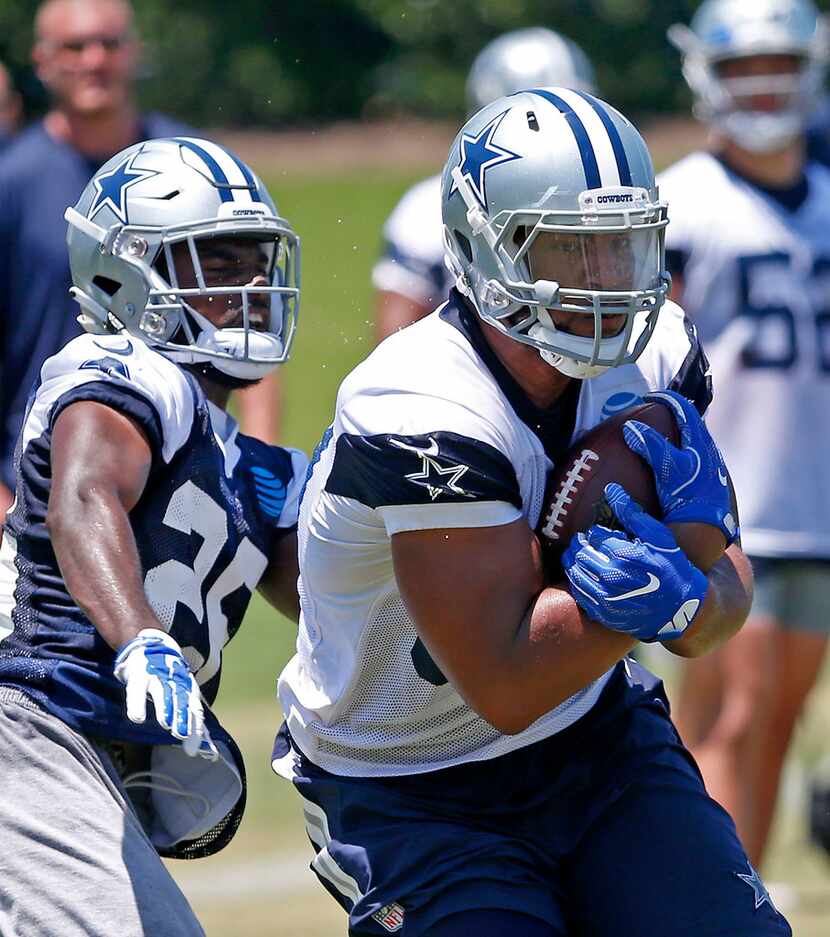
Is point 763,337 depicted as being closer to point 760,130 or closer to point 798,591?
point 760,130

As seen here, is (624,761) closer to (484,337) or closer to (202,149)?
(484,337)

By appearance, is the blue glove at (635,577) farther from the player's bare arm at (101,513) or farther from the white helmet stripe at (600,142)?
the player's bare arm at (101,513)

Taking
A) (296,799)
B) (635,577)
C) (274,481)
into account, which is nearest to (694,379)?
(635,577)

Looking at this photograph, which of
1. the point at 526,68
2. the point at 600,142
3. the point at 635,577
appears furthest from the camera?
the point at 526,68

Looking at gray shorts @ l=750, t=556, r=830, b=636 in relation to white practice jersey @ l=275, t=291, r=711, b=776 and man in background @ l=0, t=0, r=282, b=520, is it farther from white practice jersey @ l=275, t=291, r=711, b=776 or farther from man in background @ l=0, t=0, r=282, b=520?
white practice jersey @ l=275, t=291, r=711, b=776

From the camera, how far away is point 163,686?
2953mm

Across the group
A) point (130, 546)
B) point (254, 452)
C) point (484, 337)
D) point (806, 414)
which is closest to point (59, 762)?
point (130, 546)

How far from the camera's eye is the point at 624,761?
10.7ft

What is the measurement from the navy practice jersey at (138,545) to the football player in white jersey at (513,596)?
0.28 meters

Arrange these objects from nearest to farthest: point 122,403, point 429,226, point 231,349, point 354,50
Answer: point 122,403, point 231,349, point 429,226, point 354,50

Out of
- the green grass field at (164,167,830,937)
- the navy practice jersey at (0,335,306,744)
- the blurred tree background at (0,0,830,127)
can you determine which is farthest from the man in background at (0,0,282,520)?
the blurred tree background at (0,0,830,127)

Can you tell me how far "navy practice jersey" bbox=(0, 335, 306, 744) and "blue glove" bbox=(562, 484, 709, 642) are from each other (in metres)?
0.84

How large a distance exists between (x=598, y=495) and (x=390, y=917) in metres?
0.77

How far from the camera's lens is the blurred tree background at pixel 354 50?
29594 mm
